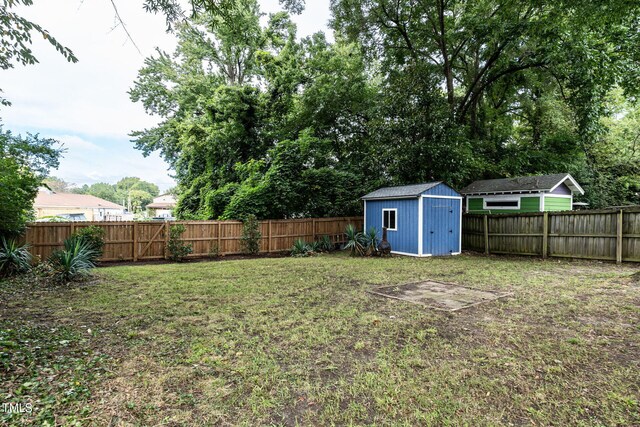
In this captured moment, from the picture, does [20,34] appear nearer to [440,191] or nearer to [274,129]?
[440,191]

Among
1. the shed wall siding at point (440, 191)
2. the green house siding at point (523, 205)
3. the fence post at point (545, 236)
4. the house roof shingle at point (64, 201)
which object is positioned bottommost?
the fence post at point (545, 236)

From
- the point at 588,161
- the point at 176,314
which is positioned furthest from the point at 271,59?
the point at 588,161

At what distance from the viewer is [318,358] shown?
127 inches

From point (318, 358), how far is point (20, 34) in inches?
198

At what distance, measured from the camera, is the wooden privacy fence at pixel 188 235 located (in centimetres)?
909

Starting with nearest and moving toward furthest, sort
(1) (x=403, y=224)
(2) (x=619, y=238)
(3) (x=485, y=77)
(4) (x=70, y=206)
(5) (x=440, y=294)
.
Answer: (5) (x=440, y=294) < (2) (x=619, y=238) < (1) (x=403, y=224) < (3) (x=485, y=77) < (4) (x=70, y=206)

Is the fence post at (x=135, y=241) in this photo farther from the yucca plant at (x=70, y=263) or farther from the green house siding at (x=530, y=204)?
the green house siding at (x=530, y=204)

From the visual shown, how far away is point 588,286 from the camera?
6230 millimetres

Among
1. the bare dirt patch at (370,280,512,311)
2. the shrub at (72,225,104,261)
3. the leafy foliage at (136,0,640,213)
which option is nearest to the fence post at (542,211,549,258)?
the leafy foliage at (136,0,640,213)

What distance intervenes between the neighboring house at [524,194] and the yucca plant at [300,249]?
29.6 feet

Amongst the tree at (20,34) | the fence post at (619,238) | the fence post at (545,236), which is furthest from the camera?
the fence post at (545,236)

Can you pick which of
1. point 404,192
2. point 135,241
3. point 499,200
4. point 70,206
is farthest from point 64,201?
point 499,200

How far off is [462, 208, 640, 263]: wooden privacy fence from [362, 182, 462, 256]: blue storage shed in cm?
104

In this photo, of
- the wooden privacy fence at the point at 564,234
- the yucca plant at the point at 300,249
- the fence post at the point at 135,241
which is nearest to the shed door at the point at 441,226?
the wooden privacy fence at the point at 564,234
